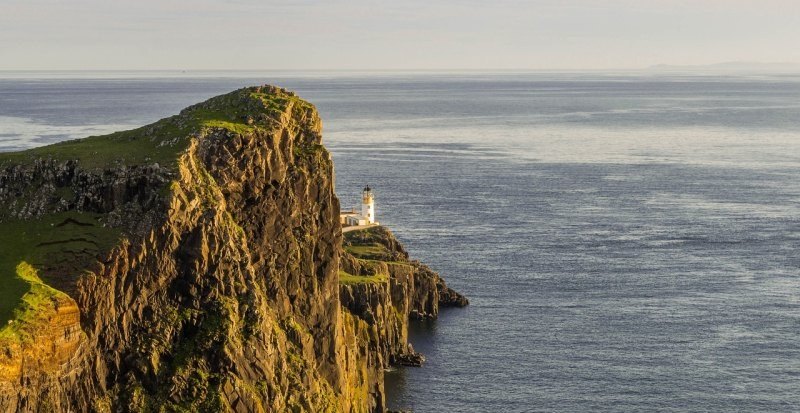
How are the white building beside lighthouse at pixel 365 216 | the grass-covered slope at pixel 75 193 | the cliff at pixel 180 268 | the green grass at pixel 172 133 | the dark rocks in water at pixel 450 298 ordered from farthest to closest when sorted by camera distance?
1. the white building beside lighthouse at pixel 365 216
2. the dark rocks in water at pixel 450 298
3. the green grass at pixel 172 133
4. the grass-covered slope at pixel 75 193
5. the cliff at pixel 180 268

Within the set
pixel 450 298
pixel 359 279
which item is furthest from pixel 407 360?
pixel 450 298

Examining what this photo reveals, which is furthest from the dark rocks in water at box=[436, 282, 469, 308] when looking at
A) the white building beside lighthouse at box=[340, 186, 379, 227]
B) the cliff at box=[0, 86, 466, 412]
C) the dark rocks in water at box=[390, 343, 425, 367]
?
the cliff at box=[0, 86, 466, 412]

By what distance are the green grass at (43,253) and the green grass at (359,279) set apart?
38.5m

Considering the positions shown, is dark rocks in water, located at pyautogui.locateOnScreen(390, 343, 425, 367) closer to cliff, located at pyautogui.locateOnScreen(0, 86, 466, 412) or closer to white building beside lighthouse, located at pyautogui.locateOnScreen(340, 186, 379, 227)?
cliff, located at pyautogui.locateOnScreen(0, 86, 466, 412)

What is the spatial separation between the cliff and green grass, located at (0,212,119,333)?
11cm

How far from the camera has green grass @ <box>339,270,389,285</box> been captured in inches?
4587

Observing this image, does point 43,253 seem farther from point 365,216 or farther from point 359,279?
point 365,216

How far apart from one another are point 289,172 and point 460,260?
246ft

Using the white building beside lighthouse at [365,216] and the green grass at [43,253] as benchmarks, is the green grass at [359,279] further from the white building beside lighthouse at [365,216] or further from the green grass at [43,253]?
the green grass at [43,253]

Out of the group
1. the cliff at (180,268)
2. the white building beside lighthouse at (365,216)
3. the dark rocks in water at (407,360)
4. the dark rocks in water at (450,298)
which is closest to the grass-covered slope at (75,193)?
the cliff at (180,268)

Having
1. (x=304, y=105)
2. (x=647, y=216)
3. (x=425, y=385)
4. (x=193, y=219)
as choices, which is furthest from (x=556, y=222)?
(x=193, y=219)

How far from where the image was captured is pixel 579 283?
A: 150125 mm

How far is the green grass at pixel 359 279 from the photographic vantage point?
382 ft

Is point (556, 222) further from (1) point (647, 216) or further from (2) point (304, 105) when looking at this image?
(2) point (304, 105)
